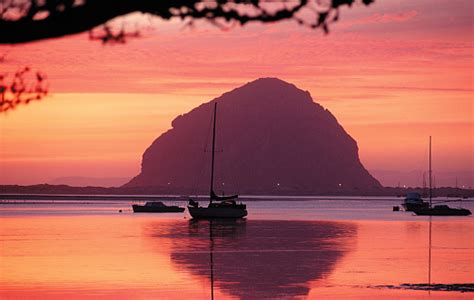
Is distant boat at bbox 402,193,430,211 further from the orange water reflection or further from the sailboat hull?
the orange water reflection

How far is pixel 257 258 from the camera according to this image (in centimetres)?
4384

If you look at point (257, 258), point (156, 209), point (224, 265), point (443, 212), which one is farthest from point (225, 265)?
point (156, 209)

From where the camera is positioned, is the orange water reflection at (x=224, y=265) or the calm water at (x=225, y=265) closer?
the calm water at (x=225, y=265)

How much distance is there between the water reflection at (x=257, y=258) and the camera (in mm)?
31625

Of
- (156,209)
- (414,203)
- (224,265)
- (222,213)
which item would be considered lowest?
(224,265)

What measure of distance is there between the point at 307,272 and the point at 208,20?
29.3 meters

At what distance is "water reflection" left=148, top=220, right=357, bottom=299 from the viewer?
3162 cm

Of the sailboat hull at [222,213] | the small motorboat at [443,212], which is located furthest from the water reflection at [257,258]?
the small motorboat at [443,212]

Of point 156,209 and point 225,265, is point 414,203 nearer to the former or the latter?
point 156,209

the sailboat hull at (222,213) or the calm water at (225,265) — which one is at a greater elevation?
the sailboat hull at (222,213)

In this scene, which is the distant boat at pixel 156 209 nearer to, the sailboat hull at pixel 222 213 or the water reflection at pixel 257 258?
the sailboat hull at pixel 222 213

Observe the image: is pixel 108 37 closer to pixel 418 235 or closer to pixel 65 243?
pixel 65 243

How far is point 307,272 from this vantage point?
36.7 m

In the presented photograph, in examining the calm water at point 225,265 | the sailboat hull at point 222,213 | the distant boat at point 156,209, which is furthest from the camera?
the distant boat at point 156,209
